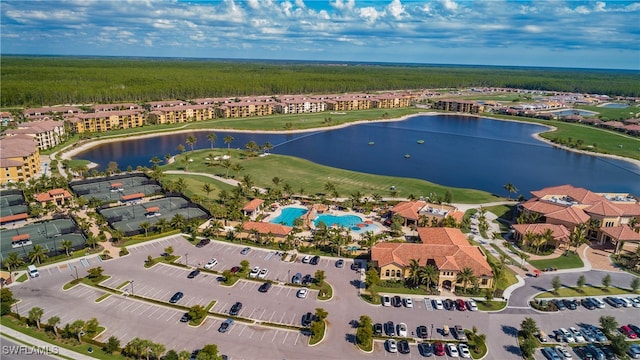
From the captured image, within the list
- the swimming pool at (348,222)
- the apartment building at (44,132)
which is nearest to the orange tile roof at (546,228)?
the swimming pool at (348,222)

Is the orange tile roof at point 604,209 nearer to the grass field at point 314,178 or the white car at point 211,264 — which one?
the grass field at point 314,178

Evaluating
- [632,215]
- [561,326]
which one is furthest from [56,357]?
[632,215]

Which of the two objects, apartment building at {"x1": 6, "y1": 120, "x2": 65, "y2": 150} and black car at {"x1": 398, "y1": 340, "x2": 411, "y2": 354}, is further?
apartment building at {"x1": 6, "y1": 120, "x2": 65, "y2": 150}

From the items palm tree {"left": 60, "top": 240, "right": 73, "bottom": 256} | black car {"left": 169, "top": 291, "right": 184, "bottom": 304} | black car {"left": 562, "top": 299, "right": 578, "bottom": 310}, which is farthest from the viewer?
palm tree {"left": 60, "top": 240, "right": 73, "bottom": 256}

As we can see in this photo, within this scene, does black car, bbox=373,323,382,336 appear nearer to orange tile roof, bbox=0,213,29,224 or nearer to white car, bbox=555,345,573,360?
white car, bbox=555,345,573,360

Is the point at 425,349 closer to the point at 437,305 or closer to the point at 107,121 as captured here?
the point at 437,305

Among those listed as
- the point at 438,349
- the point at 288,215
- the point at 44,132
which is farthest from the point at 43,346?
the point at 44,132

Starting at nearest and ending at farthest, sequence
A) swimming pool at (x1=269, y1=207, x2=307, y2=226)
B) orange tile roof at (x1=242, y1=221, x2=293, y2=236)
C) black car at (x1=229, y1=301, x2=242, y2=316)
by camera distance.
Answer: black car at (x1=229, y1=301, x2=242, y2=316) < orange tile roof at (x1=242, y1=221, x2=293, y2=236) < swimming pool at (x1=269, y1=207, x2=307, y2=226)

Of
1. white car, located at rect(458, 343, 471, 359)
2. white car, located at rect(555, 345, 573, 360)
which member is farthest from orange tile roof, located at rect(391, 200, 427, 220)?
white car, located at rect(555, 345, 573, 360)
